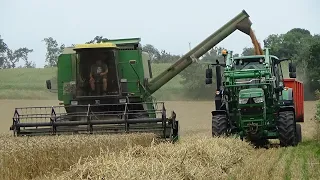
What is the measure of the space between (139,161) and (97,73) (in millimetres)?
7432

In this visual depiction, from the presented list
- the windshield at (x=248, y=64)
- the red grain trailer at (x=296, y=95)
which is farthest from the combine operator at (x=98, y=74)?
the red grain trailer at (x=296, y=95)

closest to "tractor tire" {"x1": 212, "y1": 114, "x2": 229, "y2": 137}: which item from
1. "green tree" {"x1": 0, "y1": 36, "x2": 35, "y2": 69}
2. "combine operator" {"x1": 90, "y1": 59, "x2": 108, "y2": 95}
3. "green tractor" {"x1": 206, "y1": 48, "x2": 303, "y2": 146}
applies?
"green tractor" {"x1": 206, "y1": 48, "x2": 303, "y2": 146}

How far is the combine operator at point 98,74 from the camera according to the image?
532 inches

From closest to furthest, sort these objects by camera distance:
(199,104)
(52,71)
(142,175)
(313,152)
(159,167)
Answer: (142,175) → (159,167) → (313,152) → (199,104) → (52,71)

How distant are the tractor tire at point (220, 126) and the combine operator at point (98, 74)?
2.67 meters

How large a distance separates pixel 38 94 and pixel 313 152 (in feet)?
123

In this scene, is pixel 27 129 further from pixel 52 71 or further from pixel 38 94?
pixel 52 71

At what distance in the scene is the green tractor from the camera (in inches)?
514

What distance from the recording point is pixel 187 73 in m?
47.9

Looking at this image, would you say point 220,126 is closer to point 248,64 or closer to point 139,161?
point 248,64

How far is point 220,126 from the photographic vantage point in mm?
13211

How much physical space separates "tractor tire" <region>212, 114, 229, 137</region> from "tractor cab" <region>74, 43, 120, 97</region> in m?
2.40

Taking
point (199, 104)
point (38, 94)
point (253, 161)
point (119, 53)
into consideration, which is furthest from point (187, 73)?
point (253, 161)

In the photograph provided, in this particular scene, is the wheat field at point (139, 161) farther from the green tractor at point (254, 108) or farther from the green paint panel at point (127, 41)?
the green paint panel at point (127, 41)
